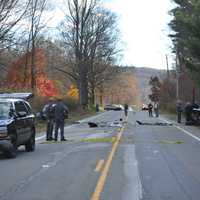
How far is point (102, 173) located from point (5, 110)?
5.55 metres

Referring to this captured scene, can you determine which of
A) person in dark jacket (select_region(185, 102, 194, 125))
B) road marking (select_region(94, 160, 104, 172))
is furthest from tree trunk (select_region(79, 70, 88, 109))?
road marking (select_region(94, 160, 104, 172))

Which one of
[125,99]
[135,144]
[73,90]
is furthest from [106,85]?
[135,144]

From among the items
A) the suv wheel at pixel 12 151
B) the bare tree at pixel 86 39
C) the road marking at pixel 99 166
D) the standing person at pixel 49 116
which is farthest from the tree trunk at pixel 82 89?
the road marking at pixel 99 166

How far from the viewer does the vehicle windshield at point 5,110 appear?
58.8 ft

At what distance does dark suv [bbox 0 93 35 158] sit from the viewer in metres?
17.2

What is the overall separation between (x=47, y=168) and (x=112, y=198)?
483 cm

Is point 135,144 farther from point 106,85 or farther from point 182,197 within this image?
point 106,85

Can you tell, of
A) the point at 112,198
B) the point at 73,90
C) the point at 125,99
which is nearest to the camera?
the point at 112,198

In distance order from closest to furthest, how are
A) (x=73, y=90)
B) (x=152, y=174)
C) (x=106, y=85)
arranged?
(x=152, y=174) < (x=73, y=90) < (x=106, y=85)

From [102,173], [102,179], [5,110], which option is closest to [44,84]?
[5,110]

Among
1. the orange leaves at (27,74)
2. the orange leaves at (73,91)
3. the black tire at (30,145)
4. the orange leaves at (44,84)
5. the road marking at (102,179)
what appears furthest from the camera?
the orange leaves at (73,91)

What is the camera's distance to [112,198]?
33.9 feet

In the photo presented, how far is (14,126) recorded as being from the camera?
17.8 metres

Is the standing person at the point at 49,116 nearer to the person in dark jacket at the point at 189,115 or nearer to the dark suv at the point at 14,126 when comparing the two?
the dark suv at the point at 14,126
